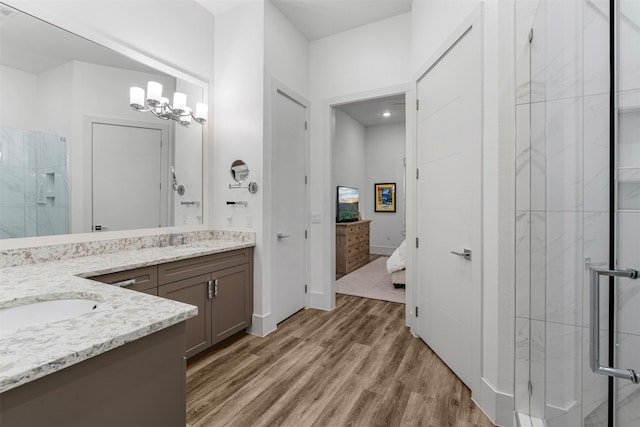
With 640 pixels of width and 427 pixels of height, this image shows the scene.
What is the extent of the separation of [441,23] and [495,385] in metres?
2.49

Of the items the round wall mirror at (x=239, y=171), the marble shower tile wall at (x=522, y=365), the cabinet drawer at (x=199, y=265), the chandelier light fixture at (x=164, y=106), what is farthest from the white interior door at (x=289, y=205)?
the marble shower tile wall at (x=522, y=365)

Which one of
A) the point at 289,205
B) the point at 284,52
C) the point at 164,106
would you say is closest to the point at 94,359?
the point at 164,106

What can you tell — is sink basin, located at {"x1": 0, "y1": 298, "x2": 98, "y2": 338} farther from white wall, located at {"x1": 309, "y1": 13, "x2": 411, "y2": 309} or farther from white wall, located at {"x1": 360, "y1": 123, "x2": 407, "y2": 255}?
white wall, located at {"x1": 360, "y1": 123, "x2": 407, "y2": 255}

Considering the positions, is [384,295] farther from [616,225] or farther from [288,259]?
[616,225]

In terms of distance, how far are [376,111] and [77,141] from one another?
5.15 meters

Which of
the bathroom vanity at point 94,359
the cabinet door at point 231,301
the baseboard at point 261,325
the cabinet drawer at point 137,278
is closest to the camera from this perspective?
the bathroom vanity at point 94,359

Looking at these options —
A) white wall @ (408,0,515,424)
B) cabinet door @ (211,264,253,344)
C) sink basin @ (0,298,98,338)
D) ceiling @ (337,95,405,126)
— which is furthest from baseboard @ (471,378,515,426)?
ceiling @ (337,95,405,126)

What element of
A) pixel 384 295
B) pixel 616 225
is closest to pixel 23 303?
pixel 616 225

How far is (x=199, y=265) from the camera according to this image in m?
2.22

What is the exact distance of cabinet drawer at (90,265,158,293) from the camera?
5.53 feet

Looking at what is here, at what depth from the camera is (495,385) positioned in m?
1.63

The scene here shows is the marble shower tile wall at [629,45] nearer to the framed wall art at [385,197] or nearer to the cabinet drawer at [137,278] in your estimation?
Result: the cabinet drawer at [137,278]

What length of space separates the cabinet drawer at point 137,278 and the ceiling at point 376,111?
4.33 metres

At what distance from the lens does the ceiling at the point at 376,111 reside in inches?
216
